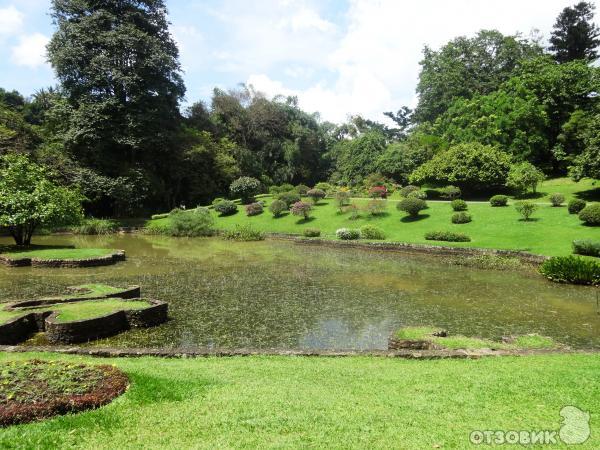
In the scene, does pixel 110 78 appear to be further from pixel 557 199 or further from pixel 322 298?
pixel 557 199

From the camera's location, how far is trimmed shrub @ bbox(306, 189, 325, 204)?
43375 mm

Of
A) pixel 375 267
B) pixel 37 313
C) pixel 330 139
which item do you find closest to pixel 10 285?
pixel 37 313

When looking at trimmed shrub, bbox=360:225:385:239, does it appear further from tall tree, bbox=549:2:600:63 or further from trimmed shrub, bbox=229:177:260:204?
tall tree, bbox=549:2:600:63

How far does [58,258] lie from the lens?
73.5 feet

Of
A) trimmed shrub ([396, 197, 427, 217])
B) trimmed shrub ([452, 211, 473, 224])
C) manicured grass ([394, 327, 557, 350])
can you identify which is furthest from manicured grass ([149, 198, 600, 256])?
manicured grass ([394, 327, 557, 350])

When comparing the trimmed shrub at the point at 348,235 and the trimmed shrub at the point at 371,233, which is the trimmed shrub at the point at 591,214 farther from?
the trimmed shrub at the point at 348,235

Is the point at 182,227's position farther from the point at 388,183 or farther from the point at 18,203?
the point at 388,183

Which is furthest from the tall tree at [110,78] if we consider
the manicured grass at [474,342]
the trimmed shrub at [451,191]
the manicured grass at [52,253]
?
the manicured grass at [474,342]

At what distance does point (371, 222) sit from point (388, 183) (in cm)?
1533

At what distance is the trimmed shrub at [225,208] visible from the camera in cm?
4388

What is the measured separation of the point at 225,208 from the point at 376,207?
16.0 m

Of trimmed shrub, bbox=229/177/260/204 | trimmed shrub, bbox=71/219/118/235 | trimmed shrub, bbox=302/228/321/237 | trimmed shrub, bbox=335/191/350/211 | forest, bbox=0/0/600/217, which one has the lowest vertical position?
trimmed shrub, bbox=302/228/321/237

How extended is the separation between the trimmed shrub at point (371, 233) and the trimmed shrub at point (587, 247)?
1229 centimetres

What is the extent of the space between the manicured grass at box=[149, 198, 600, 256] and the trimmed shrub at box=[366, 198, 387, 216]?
60 cm
